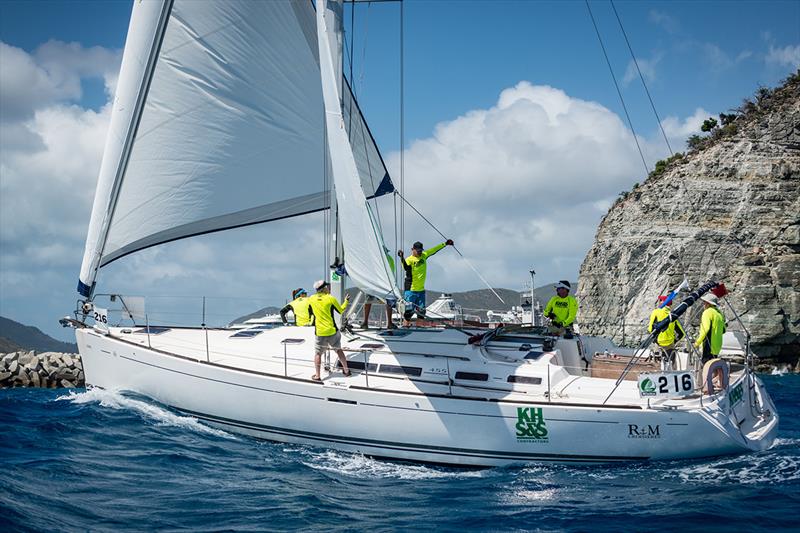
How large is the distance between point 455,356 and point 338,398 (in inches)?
82.3

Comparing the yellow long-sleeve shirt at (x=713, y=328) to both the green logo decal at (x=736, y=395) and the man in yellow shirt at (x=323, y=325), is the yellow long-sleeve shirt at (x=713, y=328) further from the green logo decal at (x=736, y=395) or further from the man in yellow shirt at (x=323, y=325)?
the man in yellow shirt at (x=323, y=325)

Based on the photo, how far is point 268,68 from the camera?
1229cm

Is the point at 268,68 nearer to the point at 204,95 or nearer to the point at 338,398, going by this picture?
the point at 204,95

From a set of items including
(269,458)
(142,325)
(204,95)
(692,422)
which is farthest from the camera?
(142,325)

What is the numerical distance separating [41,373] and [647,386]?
1890cm

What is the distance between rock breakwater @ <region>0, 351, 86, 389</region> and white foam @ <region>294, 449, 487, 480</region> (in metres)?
13.8

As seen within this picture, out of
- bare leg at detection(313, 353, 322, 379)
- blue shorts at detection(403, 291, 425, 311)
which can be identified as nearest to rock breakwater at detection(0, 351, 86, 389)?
blue shorts at detection(403, 291, 425, 311)

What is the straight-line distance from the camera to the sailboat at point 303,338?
375 inches

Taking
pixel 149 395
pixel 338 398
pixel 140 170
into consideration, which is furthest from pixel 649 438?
pixel 140 170

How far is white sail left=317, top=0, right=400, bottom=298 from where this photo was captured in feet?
33.5

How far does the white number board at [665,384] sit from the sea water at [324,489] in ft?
3.17

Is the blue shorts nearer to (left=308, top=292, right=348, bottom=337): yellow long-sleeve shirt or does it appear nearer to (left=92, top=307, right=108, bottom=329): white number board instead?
A: (left=308, top=292, right=348, bottom=337): yellow long-sleeve shirt

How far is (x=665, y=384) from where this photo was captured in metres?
9.28

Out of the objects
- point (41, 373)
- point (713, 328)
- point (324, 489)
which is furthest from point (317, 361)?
point (41, 373)
